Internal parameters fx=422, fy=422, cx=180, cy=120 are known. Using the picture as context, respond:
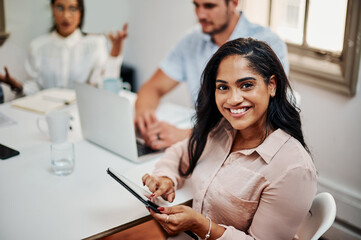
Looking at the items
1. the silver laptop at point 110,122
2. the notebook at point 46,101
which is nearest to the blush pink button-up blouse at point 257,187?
the silver laptop at point 110,122

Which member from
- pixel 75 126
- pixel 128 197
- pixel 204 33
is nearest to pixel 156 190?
pixel 128 197

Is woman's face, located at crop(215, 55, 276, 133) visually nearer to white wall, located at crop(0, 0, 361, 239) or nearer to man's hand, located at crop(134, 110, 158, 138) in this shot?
man's hand, located at crop(134, 110, 158, 138)

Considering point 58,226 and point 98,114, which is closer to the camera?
point 58,226

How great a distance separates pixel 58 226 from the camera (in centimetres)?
116

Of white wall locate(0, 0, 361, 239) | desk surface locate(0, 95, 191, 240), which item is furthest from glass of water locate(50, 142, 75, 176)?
white wall locate(0, 0, 361, 239)

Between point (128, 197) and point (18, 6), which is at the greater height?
point (18, 6)

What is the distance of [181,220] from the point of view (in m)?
1.08

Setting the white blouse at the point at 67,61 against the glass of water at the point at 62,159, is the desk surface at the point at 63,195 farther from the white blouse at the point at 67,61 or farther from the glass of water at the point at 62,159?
the white blouse at the point at 67,61

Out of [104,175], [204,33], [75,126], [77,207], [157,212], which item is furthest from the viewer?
[204,33]

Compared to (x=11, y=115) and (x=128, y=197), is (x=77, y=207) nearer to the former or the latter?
(x=128, y=197)

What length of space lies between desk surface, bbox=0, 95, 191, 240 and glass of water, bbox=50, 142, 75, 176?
21mm

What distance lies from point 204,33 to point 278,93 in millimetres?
926

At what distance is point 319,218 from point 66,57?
5.51 feet

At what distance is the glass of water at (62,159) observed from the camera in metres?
1.44
